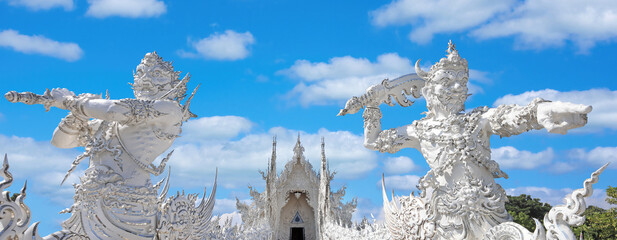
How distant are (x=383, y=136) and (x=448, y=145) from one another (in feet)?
2.64

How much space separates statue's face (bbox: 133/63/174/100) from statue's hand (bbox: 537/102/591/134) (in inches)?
136

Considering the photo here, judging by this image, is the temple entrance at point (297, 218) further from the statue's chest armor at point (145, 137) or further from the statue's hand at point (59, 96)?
the statue's hand at point (59, 96)

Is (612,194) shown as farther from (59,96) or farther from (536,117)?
(59,96)

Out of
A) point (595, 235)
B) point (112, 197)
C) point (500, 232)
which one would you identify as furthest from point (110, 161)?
point (595, 235)

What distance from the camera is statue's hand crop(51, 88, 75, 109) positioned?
170 inches

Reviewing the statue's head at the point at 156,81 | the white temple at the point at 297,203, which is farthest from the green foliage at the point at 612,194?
the statue's head at the point at 156,81

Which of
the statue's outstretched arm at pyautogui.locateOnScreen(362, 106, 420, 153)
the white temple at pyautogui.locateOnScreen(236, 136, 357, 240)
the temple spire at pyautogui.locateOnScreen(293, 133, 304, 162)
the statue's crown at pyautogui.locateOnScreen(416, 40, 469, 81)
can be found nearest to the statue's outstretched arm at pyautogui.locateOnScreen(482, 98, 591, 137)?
the statue's crown at pyautogui.locateOnScreen(416, 40, 469, 81)

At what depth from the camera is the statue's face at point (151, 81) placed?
500 cm

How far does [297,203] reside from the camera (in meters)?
21.4

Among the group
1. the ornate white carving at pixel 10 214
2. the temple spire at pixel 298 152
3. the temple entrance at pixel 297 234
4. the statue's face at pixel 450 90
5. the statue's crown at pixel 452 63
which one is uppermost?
the temple spire at pixel 298 152

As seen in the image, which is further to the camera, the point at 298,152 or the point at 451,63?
the point at 298,152

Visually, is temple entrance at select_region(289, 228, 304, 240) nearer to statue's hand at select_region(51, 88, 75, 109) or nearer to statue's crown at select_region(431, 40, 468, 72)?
statue's crown at select_region(431, 40, 468, 72)

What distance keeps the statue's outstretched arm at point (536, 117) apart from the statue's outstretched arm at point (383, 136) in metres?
0.87

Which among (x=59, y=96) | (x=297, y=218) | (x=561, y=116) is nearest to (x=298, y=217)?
(x=297, y=218)
